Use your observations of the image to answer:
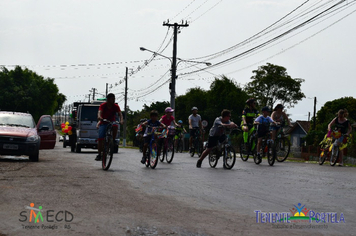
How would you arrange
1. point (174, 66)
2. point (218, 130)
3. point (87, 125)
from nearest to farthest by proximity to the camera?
point (218, 130) → point (87, 125) → point (174, 66)

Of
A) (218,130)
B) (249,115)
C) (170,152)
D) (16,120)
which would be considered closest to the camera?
(218,130)

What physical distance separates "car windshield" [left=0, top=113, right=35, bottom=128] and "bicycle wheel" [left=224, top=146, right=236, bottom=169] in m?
6.42

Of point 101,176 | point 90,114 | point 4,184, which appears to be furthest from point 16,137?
point 90,114

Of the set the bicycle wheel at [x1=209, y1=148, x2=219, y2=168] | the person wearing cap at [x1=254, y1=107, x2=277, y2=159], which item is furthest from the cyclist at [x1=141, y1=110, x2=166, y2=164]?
the person wearing cap at [x1=254, y1=107, x2=277, y2=159]

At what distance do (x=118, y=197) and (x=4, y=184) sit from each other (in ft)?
7.38

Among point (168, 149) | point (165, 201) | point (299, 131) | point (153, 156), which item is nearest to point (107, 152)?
point (153, 156)

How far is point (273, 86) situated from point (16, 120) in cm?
6503

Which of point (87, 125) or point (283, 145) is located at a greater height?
point (87, 125)

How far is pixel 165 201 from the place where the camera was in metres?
7.96

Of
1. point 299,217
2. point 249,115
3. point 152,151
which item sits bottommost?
point 299,217

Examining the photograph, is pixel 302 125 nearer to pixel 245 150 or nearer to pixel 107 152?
pixel 245 150

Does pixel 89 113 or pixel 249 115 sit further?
pixel 89 113

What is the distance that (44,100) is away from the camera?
8631 centimetres

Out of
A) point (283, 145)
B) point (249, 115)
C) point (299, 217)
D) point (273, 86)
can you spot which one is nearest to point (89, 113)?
point (249, 115)
